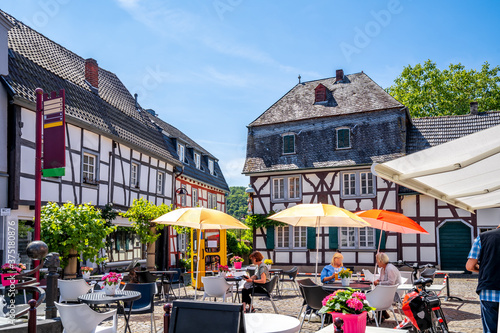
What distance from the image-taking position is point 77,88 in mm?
16641

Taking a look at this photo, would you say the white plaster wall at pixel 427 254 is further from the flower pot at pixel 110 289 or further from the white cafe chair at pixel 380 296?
the flower pot at pixel 110 289

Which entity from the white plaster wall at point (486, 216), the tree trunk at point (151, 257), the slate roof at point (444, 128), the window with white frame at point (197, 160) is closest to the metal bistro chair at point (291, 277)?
the tree trunk at point (151, 257)

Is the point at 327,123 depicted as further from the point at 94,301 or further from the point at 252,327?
the point at 252,327

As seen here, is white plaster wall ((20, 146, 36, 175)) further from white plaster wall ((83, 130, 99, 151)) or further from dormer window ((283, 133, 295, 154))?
dormer window ((283, 133, 295, 154))

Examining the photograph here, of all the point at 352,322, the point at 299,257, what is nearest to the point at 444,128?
the point at 299,257

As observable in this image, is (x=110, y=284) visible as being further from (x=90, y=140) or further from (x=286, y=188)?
(x=286, y=188)

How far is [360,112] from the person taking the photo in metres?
22.3

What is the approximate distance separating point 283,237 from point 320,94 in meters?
7.32

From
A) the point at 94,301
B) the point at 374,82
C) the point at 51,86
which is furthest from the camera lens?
the point at 374,82

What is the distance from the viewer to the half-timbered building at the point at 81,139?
12062mm

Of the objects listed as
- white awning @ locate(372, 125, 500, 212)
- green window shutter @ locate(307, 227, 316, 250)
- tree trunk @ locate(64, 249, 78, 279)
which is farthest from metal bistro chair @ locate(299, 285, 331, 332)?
green window shutter @ locate(307, 227, 316, 250)

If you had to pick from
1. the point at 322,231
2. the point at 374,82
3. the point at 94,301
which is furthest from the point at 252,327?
the point at 374,82

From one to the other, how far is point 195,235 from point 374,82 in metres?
12.8

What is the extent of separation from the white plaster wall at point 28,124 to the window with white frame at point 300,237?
13.1m
